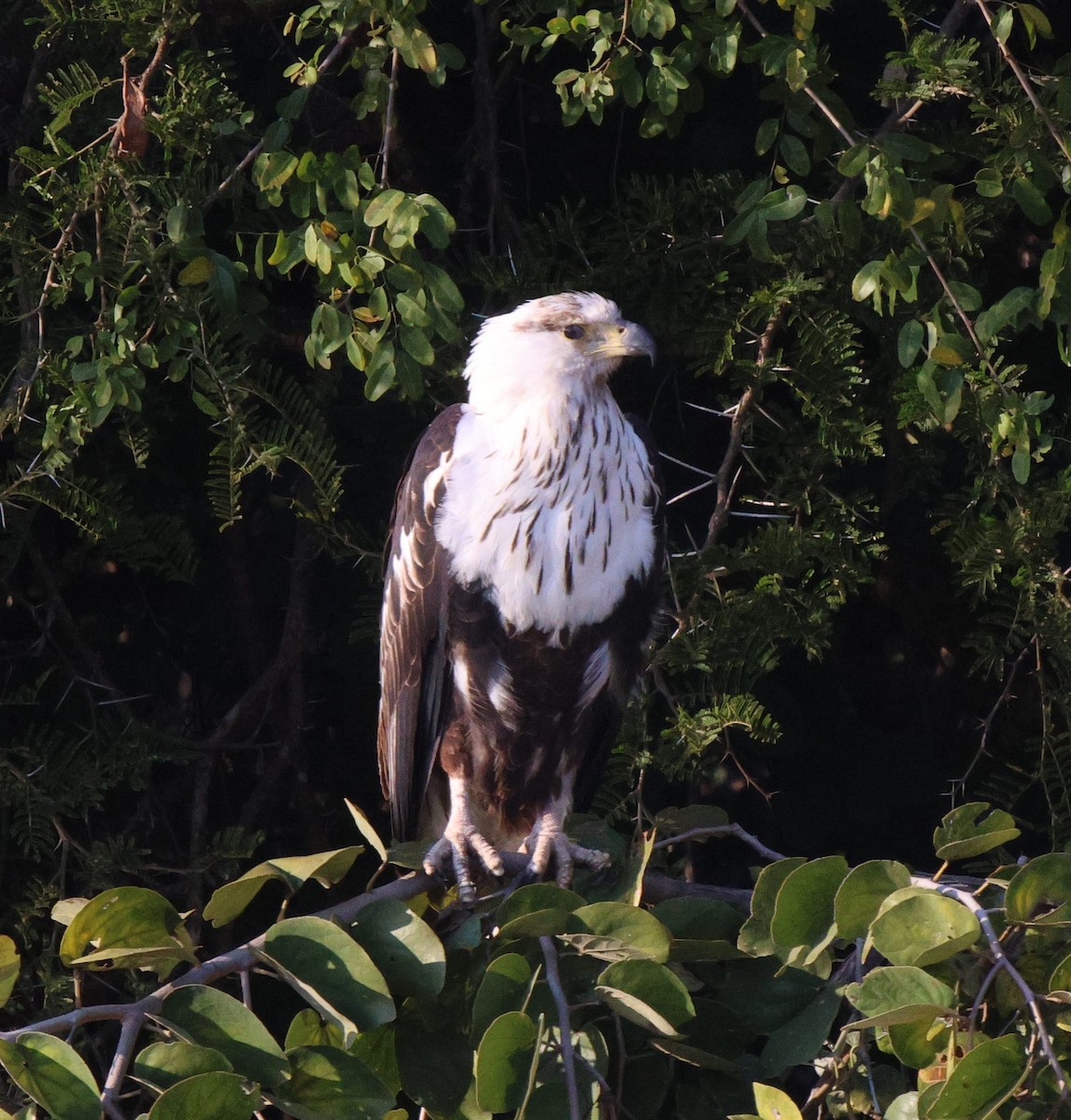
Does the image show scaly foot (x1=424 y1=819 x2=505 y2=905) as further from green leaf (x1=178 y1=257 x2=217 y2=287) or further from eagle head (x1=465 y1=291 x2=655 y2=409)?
green leaf (x1=178 y1=257 x2=217 y2=287)

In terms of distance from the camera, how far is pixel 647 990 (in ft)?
5.60

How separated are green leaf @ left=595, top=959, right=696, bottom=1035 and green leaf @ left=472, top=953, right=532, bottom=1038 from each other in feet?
0.33

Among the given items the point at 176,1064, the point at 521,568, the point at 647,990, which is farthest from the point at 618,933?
the point at 521,568

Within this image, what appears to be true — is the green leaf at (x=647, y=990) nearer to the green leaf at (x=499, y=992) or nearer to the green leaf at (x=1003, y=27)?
the green leaf at (x=499, y=992)

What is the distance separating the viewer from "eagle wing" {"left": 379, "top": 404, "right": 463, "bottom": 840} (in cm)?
287

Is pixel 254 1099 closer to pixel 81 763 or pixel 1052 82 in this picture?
pixel 81 763

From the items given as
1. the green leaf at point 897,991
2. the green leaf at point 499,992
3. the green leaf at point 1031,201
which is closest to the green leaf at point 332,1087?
the green leaf at point 499,992

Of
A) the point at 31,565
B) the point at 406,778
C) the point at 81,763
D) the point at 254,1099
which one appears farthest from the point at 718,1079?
the point at 31,565

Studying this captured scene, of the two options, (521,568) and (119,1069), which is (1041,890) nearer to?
(119,1069)

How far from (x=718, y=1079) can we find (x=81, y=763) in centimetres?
169

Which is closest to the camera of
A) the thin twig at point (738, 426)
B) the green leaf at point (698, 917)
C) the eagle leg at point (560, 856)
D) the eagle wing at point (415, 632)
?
the green leaf at point (698, 917)

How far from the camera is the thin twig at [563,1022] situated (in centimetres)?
166

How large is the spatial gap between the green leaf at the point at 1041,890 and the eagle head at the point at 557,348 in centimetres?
149

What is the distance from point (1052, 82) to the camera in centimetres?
257
